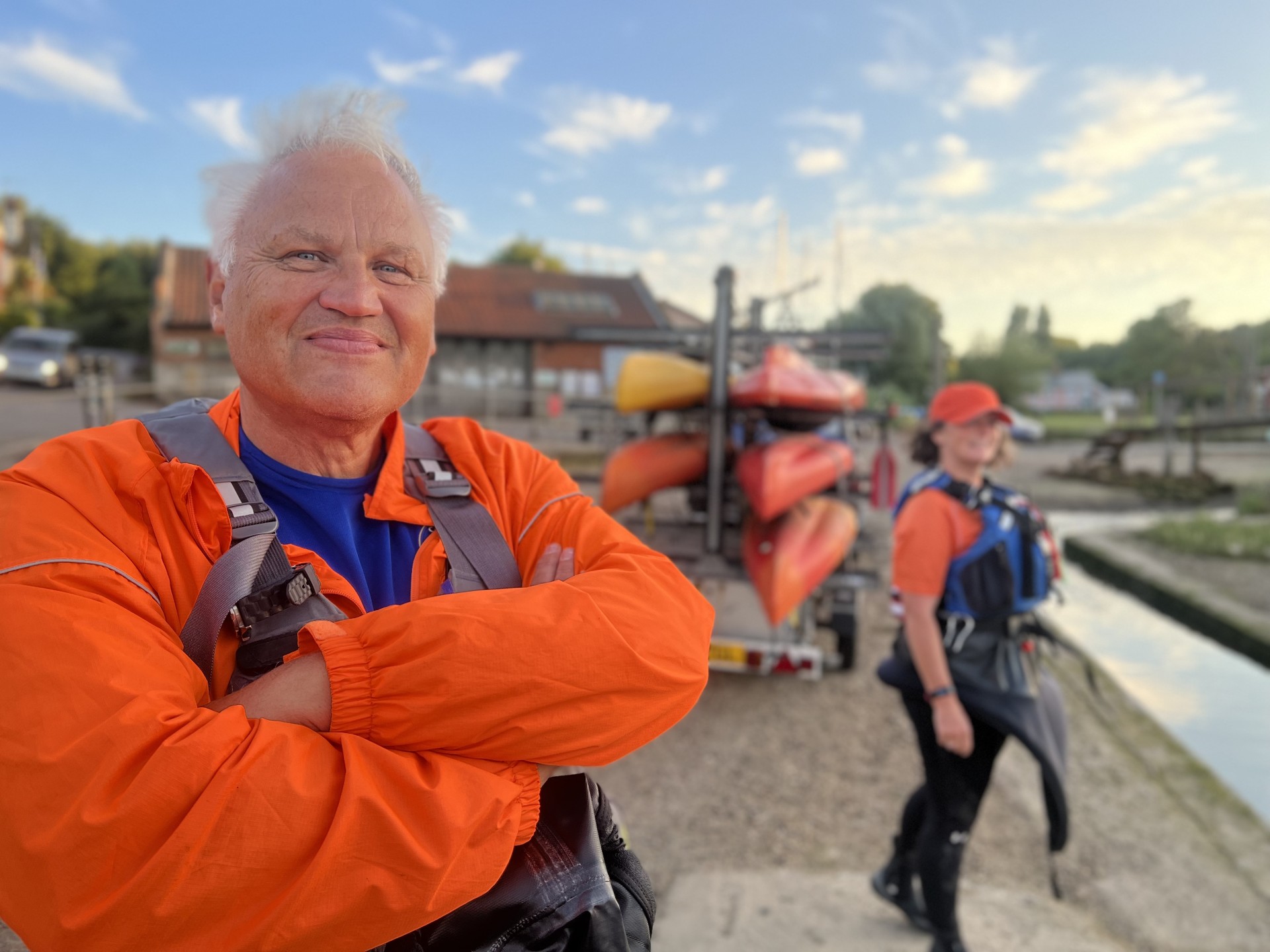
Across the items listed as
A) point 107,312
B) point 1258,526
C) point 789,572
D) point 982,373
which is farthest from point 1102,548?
point 982,373

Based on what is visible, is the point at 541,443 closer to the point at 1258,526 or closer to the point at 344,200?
the point at 1258,526

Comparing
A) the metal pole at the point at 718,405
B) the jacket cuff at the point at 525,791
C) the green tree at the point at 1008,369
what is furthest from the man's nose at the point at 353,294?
the green tree at the point at 1008,369

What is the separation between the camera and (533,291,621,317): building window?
2644 centimetres

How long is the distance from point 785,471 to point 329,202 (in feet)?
14.9

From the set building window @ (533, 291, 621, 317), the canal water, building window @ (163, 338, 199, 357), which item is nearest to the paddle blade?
the canal water

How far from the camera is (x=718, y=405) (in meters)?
5.42

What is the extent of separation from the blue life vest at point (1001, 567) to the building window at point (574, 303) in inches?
959

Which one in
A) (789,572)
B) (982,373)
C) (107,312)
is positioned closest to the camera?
(789,572)

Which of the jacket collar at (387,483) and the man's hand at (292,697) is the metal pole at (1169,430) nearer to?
the jacket collar at (387,483)

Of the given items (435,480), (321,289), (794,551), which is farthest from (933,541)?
(794,551)

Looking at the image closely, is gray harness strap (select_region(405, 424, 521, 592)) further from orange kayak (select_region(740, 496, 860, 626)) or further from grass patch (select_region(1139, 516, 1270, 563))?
grass patch (select_region(1139, 516, 1270, 563))

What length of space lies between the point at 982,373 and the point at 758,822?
181 ft

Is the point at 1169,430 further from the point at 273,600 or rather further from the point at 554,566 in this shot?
the point at 273,600

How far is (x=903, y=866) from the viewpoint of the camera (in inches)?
119
